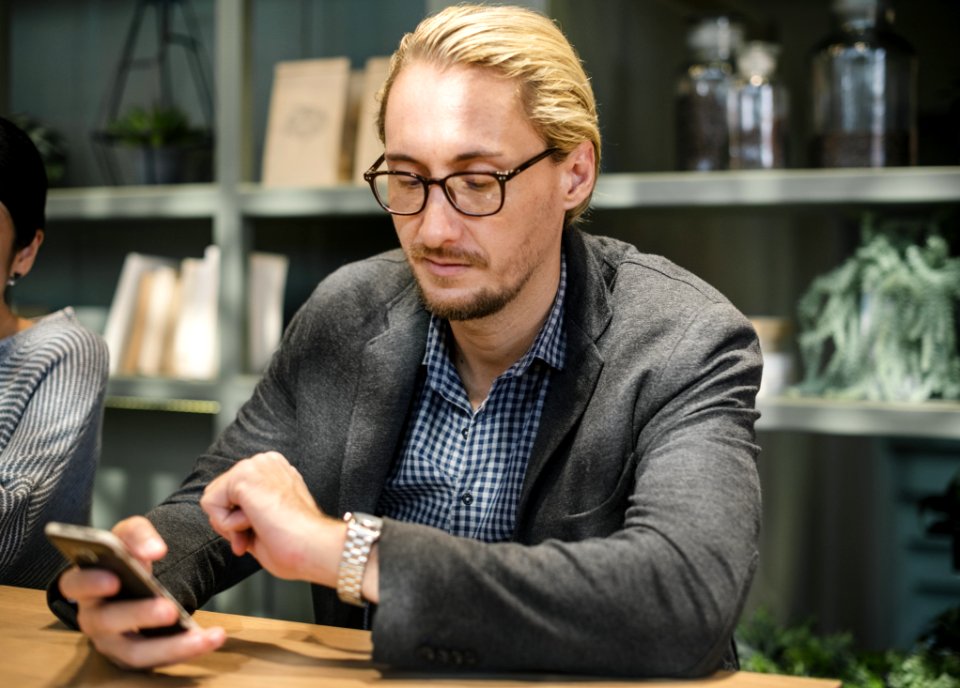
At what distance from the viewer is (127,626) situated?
39.8 inches

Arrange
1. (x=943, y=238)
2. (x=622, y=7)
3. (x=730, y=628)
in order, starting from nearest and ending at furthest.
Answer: (x=730, y=628) → (x=943, y=238) → (x=622, y=7)

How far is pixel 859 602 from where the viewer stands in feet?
9.12

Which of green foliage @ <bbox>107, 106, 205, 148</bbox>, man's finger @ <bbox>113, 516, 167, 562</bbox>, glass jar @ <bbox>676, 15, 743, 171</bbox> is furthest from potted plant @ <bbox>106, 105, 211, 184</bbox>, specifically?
man's finger @ <bbox>113, 516, 167, 562</bbox>

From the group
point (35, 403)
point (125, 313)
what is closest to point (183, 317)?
point (125, 313)

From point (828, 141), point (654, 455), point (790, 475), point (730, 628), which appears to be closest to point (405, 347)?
point (654, 455)

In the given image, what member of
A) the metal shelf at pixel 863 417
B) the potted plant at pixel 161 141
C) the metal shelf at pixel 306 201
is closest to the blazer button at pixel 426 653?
the metal shelf at pixel 863 417

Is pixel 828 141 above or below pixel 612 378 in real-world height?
above

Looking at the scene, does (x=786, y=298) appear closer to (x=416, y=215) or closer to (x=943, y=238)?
(x=943, y=238)

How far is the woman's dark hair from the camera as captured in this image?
1.70 m

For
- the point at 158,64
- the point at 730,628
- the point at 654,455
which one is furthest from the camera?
the point at 158,64

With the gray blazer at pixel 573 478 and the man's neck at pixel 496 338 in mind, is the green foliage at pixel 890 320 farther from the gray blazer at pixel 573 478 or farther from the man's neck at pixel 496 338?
the man's neck at pixel 496 338

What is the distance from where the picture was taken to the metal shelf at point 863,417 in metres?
2.10

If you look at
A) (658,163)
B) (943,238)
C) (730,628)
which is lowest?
(730,628)

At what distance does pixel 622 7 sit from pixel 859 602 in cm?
154
